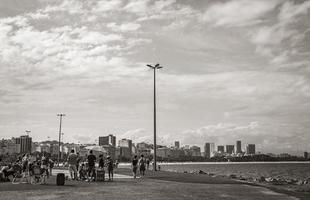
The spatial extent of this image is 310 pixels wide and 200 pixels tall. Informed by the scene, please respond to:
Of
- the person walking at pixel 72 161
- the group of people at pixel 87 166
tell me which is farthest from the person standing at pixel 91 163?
the person walking at pixel 72 161

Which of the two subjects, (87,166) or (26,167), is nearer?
(26,167)

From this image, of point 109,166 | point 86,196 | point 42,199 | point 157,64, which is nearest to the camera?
point 42,199

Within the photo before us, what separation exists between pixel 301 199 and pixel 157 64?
2915cm

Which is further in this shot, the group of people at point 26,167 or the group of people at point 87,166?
the group of people at point 87,166

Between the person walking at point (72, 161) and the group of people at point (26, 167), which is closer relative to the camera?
the group of people at point (26, 167)

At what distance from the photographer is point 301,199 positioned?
17.3 m

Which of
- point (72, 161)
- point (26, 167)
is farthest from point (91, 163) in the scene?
point (26, 167)

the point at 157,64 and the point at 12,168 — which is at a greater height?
the point at 157,64

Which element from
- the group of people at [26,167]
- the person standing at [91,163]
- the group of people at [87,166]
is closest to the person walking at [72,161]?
the group of people at [87,166]

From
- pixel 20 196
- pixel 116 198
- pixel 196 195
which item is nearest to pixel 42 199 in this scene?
pixel 20 196

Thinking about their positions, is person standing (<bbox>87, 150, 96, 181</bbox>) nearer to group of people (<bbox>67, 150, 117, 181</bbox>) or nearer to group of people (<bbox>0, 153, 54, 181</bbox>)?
group of people (<bbox>67, 150, 117, 181</bbox>)

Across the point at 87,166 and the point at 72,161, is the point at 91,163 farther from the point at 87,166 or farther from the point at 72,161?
the point at 87,166

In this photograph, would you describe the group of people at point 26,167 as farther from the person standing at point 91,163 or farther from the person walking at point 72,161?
the person standing at point 91,163

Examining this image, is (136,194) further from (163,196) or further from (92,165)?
(92,165)
